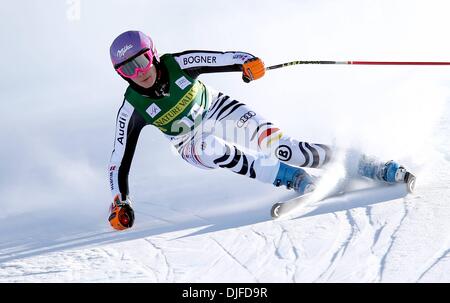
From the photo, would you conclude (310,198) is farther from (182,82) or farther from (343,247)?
(182,82)

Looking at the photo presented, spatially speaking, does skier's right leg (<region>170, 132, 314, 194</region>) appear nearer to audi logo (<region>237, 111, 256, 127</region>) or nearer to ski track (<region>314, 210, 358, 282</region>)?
audi logo (<region>237, 111, 256, 127</region>)

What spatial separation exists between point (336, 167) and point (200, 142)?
3.99ft

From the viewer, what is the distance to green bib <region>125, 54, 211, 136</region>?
5812mm

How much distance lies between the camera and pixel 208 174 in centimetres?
767

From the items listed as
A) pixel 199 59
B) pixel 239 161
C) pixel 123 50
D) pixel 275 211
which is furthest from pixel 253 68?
pixel 275 211

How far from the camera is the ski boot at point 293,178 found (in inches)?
238

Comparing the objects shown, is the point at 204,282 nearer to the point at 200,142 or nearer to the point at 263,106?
the point at 200,142

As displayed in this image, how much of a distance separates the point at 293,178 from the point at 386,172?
776mm

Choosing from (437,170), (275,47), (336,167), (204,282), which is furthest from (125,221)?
(275,47)

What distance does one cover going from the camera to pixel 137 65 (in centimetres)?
553

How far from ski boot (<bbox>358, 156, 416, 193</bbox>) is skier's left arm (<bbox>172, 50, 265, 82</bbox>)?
1.28 m

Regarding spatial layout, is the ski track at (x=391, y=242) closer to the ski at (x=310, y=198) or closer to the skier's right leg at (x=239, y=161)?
the ski at (x=310, y=198)

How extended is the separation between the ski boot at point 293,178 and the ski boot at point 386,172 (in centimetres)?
50

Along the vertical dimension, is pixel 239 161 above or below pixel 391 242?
above
